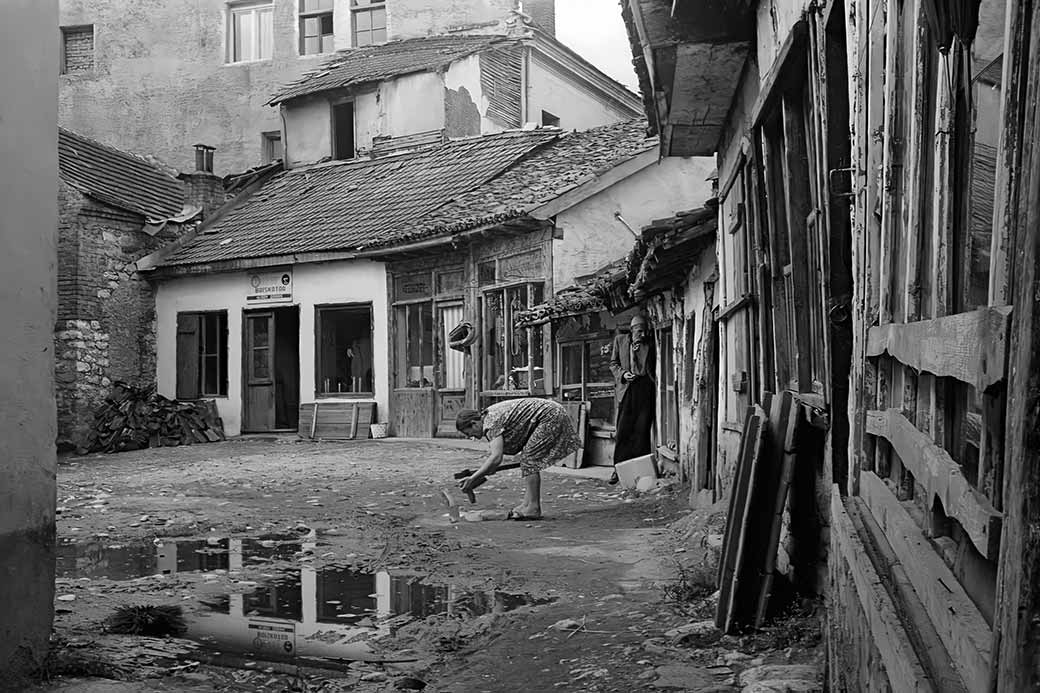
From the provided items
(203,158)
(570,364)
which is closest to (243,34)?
(203,158)

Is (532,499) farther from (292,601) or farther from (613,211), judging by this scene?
(613,211)

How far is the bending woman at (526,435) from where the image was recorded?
9617 mm

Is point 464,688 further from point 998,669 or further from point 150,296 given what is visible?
point 150,296

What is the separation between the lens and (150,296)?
22.0 m

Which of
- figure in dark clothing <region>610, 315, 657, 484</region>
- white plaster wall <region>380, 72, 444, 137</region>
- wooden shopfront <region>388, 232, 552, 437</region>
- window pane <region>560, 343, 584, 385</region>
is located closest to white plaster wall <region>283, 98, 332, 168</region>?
white plaster wall <region>380, 72, 444, 137</region>

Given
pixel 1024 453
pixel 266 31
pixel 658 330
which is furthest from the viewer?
pixel 266 31

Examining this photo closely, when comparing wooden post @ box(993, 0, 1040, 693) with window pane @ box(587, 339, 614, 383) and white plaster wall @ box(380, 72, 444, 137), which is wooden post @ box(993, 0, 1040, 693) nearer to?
window pane @ box(587, 339, 614, 383)

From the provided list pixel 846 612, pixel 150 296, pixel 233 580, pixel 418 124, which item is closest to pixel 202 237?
pixel 150 296

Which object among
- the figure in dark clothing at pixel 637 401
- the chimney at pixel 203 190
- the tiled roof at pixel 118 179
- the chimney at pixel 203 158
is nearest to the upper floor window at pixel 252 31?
the tiled roof at pixel 118 179

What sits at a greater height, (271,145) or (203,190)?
(271,145)

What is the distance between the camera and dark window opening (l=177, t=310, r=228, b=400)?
71.6 feet

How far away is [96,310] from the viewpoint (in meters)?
20.6

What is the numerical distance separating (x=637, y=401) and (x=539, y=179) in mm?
7034

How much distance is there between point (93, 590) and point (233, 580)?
2.89 feet
